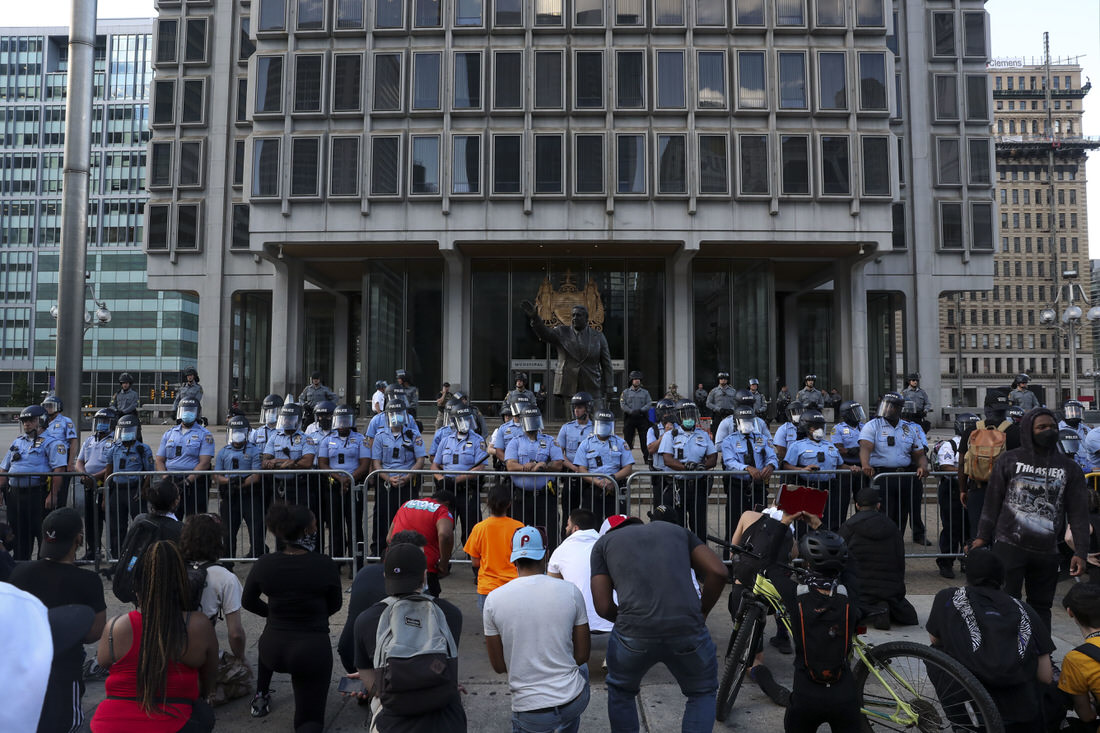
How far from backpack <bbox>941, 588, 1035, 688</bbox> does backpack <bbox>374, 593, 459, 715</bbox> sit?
2.88 metres

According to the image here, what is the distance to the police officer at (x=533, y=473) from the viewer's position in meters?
8.45

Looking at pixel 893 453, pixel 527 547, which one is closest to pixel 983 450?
pixel 893 453

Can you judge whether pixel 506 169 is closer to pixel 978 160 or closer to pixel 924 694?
pixel 978 160

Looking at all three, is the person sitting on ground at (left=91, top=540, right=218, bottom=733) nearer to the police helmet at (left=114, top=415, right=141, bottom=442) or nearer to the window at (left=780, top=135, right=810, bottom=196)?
Result: the police helmet at (left=114, top=415, right=141, bottom=442)

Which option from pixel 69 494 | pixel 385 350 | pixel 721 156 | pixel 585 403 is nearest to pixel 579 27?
pixel 721 156

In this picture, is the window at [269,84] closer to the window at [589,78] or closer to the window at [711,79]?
the window at [589,78]

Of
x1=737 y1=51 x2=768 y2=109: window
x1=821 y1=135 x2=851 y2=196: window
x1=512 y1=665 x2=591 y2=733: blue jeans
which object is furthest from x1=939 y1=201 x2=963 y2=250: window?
x1=512 y1=665 x2=591 y2=733: blue jeans

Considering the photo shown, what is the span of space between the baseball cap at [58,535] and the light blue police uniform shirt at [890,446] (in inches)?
331

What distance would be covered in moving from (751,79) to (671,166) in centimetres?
→ 428

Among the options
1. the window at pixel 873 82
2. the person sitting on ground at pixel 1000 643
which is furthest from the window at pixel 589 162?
the person sitting on ground at pixel 1000 643

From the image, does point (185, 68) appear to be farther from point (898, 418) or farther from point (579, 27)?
point (898, 418)

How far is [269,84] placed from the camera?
82.5ft

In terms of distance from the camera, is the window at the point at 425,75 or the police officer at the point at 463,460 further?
the window at the point at 425,75

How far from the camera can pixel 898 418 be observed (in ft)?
30.1
